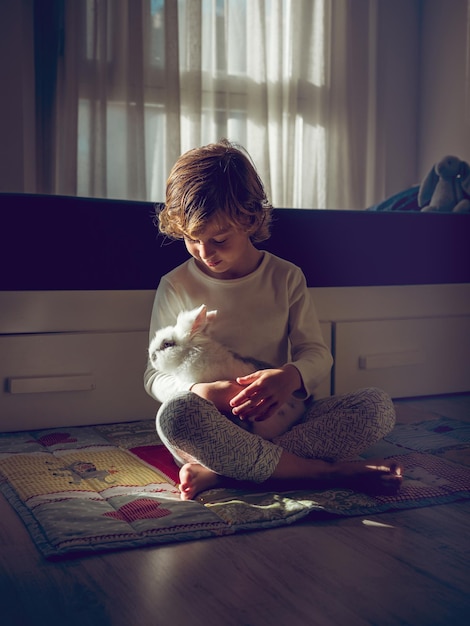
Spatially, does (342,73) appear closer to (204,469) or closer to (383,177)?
(383,177)

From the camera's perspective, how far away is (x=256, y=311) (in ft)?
4.80

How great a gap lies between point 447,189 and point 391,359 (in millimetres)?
739

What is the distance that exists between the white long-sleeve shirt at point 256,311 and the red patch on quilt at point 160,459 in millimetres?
155

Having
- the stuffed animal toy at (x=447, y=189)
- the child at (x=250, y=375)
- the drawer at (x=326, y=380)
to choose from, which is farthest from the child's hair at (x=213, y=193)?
the stuffed animal toy at (x=447, y=189)

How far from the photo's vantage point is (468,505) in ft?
4.12

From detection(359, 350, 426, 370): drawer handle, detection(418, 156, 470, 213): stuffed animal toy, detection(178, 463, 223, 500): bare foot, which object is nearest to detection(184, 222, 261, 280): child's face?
detection(178, 463, 223, 500): bare foot

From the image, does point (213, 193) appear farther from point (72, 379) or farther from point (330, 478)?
point (72, 379)

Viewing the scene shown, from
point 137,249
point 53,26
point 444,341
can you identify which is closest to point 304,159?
point 53,26

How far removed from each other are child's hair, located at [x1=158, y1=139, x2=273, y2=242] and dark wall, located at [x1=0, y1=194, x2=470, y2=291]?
0.42 m

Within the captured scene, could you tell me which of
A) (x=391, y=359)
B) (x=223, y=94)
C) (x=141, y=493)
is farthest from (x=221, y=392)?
(x=223, y=94)

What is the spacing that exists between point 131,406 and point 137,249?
0.40 meters

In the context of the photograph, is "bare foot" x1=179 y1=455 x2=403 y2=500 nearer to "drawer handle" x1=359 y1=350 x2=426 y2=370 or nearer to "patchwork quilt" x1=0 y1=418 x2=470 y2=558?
"patchwork quilt" x1=0 y1=418 x2=470 y2=558

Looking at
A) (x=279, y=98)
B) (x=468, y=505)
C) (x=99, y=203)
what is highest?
(x=279, y=98)

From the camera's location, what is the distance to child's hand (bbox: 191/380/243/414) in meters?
1.29
